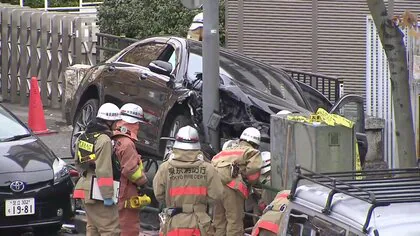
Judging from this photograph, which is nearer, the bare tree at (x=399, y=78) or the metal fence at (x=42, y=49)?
the bare tree at (x=399, y=78)

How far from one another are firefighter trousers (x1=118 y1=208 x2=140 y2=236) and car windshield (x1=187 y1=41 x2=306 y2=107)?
2.46 meters

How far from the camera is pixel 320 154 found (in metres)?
9.54

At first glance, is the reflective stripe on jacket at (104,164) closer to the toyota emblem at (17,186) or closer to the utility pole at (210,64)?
the toyota emblem at (17,186)

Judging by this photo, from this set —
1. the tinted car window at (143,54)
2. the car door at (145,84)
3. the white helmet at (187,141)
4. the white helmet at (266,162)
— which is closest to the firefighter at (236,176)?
the white helmet at (266,162)

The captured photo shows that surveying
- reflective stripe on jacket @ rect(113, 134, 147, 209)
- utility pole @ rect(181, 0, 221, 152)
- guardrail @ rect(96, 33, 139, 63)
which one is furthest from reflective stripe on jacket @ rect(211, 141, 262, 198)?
guardrail @ rect(96, 33, 139, 63)

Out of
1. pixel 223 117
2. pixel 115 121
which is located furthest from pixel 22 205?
pixel 223 117

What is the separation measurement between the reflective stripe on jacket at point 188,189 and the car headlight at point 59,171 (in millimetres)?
2679

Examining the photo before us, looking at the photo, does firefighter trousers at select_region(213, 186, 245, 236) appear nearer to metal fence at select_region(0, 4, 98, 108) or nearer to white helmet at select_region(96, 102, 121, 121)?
white helmet at select_region(96, 102, 121, 121)

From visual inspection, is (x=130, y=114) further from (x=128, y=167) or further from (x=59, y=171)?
(x=59, y=171)

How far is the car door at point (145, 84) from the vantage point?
492 inches

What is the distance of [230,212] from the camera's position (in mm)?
9992

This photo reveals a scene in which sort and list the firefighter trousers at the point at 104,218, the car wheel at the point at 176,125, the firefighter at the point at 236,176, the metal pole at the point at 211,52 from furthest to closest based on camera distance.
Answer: the car wheel at the point at 176,125
the metal pole at the point at 211,52
the firefighter trousers at the point at 104,218
the firefighter at the point at 236,176

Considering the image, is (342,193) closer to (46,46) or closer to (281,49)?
(281,49)

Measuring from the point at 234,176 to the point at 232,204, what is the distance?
294 millimetres
